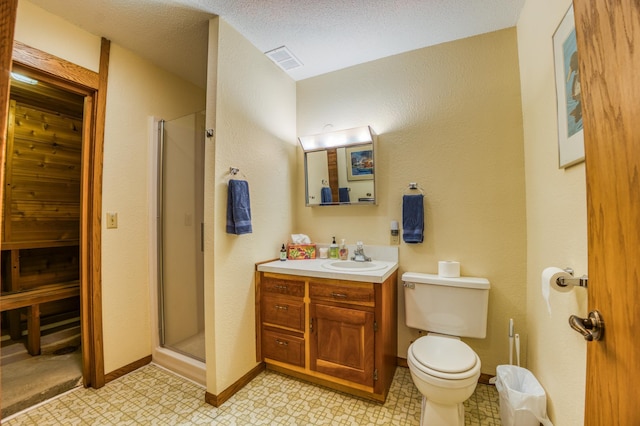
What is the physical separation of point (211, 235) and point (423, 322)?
1.59 m

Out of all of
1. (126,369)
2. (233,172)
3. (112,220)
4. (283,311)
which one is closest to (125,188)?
(112,220)

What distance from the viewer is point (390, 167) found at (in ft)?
7.01

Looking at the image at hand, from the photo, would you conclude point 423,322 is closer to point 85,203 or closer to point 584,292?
point 584,292

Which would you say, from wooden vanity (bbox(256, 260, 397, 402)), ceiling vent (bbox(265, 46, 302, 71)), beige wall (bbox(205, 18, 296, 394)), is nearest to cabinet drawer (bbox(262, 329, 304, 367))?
wooden vanity (bbox(256, 260, 397, 402))

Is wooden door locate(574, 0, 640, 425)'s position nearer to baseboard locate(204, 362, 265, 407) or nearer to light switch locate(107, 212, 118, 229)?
Answer: baseboard locate(204, 362, 265, 407)

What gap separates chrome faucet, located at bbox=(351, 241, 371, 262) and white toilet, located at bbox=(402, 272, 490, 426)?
0.34 m

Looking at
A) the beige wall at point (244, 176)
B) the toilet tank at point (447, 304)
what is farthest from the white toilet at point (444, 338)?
the beige wall at point (244, 176)

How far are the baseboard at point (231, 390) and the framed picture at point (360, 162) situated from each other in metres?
1.72

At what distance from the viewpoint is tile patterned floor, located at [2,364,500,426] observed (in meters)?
1.51

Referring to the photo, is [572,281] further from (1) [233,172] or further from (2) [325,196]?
(1) [233,172]

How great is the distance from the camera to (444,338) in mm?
1607

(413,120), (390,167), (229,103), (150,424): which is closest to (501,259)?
(390,167)

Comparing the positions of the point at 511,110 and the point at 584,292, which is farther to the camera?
the point at 511,110

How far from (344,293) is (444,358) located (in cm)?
65
